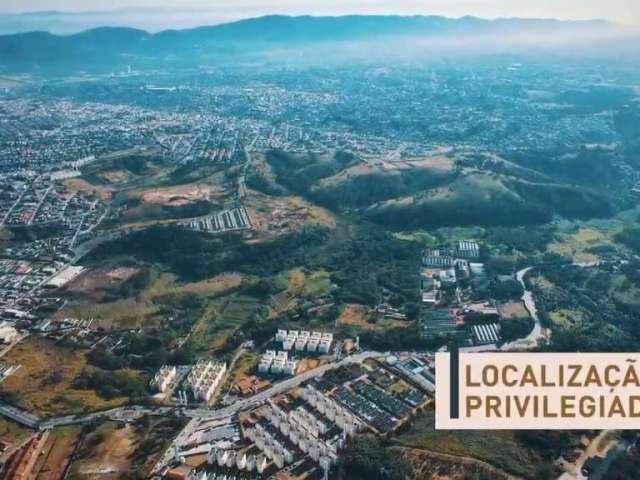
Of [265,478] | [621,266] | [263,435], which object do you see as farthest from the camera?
[621,266]

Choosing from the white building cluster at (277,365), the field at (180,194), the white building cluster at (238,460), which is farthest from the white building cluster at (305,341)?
the field at (180,194)

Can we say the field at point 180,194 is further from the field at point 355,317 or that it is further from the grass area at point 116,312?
the field at point 355,317

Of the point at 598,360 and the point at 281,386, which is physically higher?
the point at 598,360

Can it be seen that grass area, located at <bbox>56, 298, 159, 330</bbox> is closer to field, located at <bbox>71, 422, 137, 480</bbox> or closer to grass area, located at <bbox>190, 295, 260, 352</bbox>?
grass area, located at <bbox>190, 295, 260, 352</bbox>

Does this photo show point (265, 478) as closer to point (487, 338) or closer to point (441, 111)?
point (487, 338)

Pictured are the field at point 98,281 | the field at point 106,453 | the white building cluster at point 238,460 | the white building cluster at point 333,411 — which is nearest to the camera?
the white building cluster at point 238,460

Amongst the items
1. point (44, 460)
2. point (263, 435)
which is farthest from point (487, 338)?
point (44, 460)

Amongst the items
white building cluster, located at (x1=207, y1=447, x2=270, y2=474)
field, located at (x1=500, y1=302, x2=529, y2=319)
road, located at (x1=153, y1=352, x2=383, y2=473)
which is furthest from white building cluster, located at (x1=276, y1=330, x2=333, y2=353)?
field, located at (x1=500, y1=302, x2=529, y2=319)
